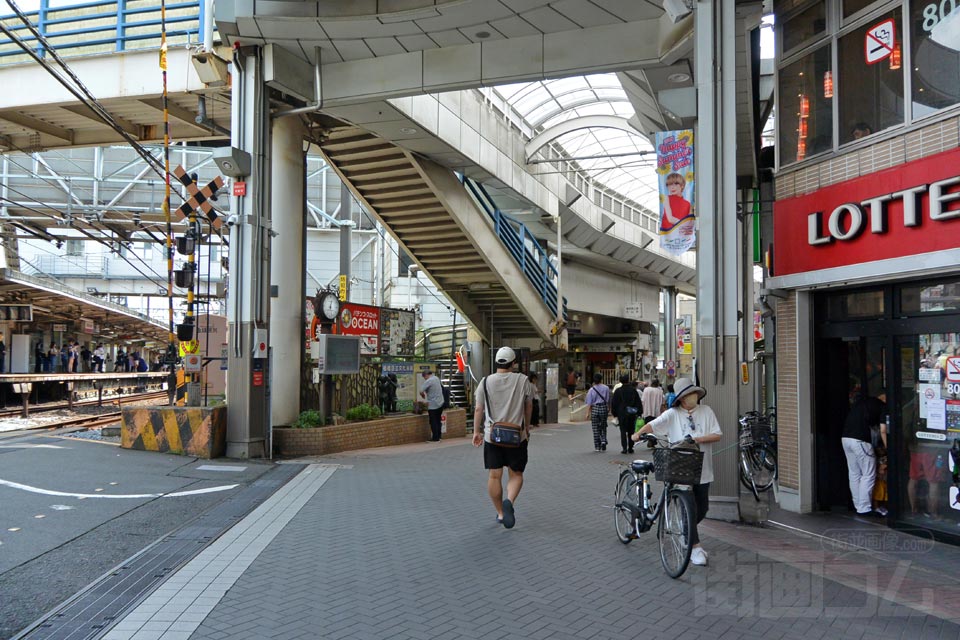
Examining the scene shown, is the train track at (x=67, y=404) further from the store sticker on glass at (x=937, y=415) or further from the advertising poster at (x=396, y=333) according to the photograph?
the store sticker on glass at (x=937, y=415)

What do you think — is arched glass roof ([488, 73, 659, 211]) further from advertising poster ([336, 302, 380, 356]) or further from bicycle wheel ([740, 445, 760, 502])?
bicycle wheel ([740, 445, 760, 502])

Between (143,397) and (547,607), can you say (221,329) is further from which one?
(547,607)

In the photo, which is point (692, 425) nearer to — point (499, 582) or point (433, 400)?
point (499, 582)

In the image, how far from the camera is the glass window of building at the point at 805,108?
8.94 m

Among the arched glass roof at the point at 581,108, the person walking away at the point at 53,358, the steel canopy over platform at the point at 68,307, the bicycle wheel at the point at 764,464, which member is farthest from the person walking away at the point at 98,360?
the bicycle wheel at the point at 764,464

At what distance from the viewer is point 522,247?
2248 centimetres

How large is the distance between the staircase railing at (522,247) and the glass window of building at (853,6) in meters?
11.6

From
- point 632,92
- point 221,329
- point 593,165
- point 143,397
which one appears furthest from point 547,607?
point 143,397

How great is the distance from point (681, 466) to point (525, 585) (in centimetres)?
152

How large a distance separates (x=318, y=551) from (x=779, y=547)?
4.22m

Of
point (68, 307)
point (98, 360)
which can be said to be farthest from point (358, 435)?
point (98, 360)

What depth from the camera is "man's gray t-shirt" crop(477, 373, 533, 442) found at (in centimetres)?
749

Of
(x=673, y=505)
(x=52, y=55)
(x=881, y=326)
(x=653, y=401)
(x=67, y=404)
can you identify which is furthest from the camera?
(x=67, y=404)

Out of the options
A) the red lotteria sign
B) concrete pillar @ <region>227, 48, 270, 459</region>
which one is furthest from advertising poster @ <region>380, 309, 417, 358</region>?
the red lotteria sign
